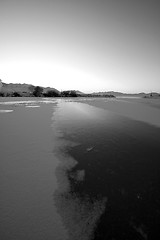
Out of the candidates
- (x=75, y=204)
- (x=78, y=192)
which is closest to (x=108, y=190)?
(x=78, y=192)

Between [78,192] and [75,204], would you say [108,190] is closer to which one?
[78,192]

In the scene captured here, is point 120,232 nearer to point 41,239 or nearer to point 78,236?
point 78,236

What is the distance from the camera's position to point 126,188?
13.0 ft

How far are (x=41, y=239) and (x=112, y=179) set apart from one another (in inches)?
96.0

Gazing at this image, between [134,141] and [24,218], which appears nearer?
[24,218]

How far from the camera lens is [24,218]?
2844mm

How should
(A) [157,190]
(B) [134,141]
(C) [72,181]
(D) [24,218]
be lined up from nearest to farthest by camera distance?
(D) [24,218], (A) [157,190], (C) [72,181], (B) [134,141]

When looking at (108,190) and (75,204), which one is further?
(108,190)

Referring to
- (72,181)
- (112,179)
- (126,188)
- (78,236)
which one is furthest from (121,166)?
(78,236)

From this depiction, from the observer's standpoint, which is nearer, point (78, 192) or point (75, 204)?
point (75, 204)

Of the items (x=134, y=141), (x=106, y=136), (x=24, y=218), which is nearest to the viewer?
(x=24, y=218)

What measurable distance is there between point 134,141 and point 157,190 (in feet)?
14.5

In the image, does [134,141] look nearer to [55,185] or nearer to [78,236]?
[55,185]

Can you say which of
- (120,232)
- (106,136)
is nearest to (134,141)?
(106,136)
